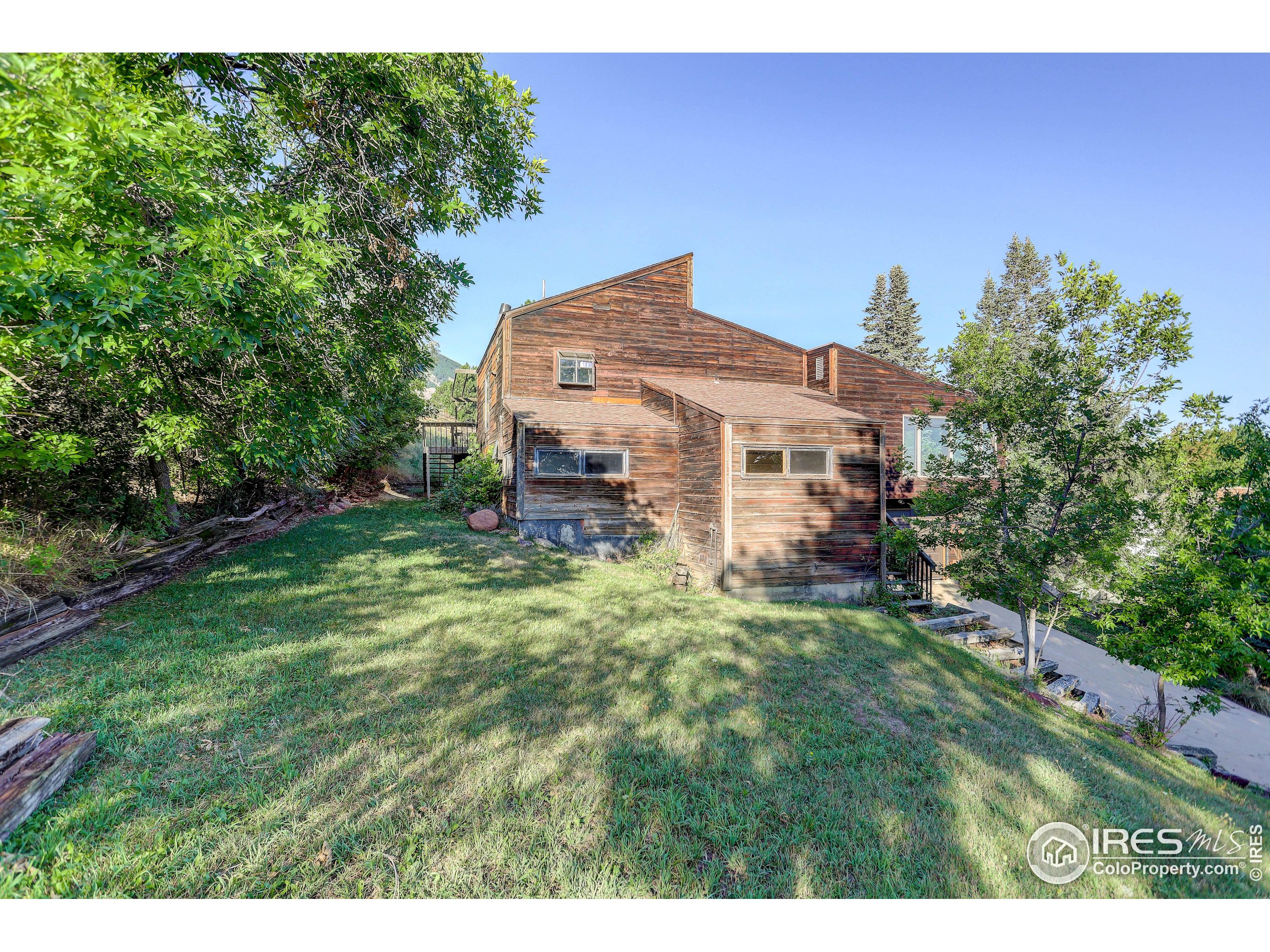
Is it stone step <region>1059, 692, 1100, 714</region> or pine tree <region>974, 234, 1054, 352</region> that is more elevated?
pine tree <region>974, 234, 1054, 352</region>

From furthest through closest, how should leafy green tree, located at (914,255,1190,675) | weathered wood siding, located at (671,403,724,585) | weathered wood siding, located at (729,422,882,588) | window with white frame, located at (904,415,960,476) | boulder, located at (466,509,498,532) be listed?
window with white frame, located at (904,415,960,476) < boulder, located at (466,509,498,532) < weathered wood siding, located at (671,403,724,585) < weathered wood siding, located at (729,422,882,588) < leafy green tree, located at (914,255,1190,675)

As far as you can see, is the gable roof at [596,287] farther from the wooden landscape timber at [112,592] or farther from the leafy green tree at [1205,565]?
the leafy green tree at [1205,565]

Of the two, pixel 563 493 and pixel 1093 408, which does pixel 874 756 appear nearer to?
pixel 1093 408

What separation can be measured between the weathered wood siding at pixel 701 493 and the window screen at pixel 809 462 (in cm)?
184

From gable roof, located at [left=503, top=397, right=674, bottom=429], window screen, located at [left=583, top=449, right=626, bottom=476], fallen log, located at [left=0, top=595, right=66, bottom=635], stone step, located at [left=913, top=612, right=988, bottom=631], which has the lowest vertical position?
stone step, located at [left=913, top=612, right=988, bottom=631]

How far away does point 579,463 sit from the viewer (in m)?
13.5

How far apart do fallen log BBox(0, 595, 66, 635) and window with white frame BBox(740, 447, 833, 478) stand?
1130 centimetres

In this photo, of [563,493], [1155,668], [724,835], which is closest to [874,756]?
[724,835]

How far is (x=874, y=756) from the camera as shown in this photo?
420 centimetres

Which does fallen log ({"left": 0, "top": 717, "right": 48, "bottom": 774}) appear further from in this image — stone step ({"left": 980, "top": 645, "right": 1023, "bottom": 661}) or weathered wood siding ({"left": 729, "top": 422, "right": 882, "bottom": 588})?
stone step ({"left": 980, "top": 645, "right": 1023, "bottom": 661})

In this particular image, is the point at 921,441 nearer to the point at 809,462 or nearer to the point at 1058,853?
the point at 809,462

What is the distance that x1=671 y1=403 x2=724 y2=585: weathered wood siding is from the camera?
35.3 ft

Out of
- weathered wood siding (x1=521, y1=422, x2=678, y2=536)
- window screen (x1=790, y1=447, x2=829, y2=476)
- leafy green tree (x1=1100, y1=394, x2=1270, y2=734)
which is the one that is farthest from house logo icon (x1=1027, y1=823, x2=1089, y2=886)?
weathered wood siding (x1=521, y1=422, x2=678, y2=536)
